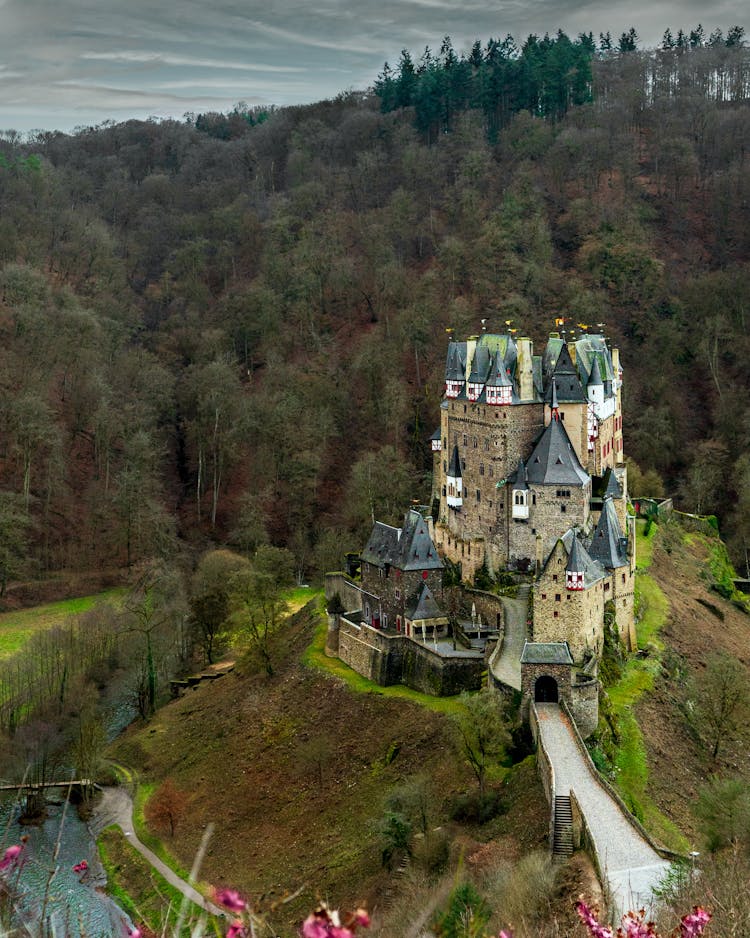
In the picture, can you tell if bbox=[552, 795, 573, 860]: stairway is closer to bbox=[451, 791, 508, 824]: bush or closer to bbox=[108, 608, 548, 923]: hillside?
bbox=[108, 608, 548, 923]: hillside

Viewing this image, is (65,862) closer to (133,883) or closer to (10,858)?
(133,883)

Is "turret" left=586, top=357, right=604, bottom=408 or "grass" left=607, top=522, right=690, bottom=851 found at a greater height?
"turret" left=586, top=357, right=604, bottom=408

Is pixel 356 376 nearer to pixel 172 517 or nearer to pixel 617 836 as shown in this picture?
pixel 172 517

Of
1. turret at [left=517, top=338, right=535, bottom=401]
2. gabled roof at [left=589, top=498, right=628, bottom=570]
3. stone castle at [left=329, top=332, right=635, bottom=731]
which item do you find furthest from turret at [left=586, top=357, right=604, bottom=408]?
gabled roof at [left=589, top=498, right=628, bottom=570]

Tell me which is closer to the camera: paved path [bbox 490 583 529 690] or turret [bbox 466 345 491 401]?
paved path [bbox 490 583 529 690]

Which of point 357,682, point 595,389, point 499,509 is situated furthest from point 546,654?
point 595,389

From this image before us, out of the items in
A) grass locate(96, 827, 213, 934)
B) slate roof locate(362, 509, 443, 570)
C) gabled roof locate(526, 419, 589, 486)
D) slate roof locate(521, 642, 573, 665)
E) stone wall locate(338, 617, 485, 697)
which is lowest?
grass locate(96, 827, 213, 934)

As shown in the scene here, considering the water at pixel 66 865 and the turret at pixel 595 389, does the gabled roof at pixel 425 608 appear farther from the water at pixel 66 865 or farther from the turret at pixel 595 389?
the water at pixel 66 865
